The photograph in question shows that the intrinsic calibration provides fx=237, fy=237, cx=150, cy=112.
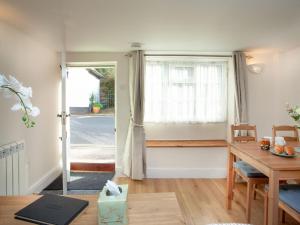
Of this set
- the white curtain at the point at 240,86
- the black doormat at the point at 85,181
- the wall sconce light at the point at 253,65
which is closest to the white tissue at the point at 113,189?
the black doormat at the point at 85,181

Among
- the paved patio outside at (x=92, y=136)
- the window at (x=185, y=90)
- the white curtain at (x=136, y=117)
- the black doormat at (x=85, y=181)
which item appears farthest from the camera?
the paved patio outside at (x=92, y=136)

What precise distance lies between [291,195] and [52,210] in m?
2.04

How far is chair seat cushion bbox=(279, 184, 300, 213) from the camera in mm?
1987

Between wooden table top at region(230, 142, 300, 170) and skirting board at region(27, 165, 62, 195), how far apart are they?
269cm

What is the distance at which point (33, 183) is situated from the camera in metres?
3.23

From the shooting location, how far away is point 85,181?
383 cm

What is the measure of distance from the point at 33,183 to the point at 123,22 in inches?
96.0

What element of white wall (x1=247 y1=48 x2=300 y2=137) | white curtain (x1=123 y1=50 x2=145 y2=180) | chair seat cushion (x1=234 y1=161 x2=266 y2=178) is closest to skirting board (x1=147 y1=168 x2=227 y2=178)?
white curtain (x1=123 y1=50 x2=145 y2=180)

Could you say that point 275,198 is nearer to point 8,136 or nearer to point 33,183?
point 8,136

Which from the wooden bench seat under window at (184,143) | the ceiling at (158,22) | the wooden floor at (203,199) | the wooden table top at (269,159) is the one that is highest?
the ceiling at (158,22)

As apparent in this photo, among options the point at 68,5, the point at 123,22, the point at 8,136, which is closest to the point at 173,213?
the point at 68,5

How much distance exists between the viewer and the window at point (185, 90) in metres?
4.09

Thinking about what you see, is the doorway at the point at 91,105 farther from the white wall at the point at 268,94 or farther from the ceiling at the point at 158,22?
the white wall at the point at 268,94

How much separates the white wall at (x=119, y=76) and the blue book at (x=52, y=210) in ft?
9.31
